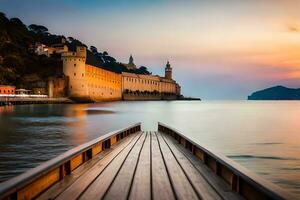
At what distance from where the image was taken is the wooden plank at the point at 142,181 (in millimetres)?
4980

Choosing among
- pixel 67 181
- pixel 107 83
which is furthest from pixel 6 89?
pixel 67 181

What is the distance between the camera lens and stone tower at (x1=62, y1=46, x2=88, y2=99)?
329 feet

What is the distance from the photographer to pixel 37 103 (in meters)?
86.2

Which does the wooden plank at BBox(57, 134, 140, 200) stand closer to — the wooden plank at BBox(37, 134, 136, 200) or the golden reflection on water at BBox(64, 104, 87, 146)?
the wooden plank at BBox(37, 134, 136, 200)

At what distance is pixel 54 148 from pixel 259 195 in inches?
559

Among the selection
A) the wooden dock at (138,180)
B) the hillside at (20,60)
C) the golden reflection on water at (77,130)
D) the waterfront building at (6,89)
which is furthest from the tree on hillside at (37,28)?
the wooden dock at (138,180)

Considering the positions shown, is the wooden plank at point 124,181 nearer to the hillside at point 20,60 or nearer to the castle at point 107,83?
the hillside at point 20,60

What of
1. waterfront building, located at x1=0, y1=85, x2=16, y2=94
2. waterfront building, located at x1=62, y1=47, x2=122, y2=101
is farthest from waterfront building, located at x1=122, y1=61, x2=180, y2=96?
waterfront building, located at x1=0, y1=85, x2=16, y2=94

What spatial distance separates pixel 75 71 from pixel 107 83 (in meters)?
26.8

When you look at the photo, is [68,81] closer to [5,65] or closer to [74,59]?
[74,59]

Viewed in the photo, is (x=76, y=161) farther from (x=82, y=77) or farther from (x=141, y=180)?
(x=82, y=77)

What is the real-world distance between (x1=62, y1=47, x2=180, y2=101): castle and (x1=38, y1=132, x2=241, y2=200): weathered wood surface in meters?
94.8

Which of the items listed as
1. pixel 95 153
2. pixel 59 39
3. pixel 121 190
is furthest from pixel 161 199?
pixel 59 39

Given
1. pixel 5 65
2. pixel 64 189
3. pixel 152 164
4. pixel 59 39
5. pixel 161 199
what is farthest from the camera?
pixel 59 39
